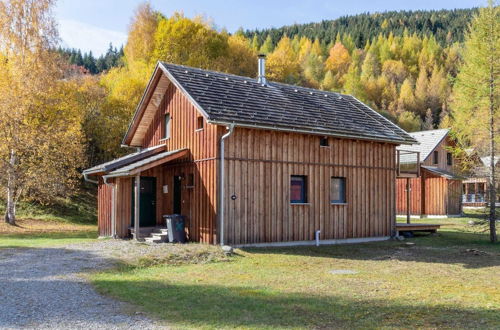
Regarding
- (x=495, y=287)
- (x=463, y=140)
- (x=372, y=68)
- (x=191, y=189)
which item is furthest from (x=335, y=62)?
(x=495, y=287)

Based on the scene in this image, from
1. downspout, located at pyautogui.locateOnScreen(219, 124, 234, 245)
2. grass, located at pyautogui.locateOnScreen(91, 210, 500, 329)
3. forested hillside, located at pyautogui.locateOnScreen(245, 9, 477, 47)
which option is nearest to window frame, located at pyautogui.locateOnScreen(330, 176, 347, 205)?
grass, located at pyautogui.locateOnScreen(91, 210, 500, 329)

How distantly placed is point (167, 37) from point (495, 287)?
35.8 metres

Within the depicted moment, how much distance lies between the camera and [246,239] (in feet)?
54.3

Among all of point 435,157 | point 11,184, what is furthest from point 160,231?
point 435,157

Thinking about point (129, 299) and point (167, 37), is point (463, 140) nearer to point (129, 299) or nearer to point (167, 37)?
point (129, 299)

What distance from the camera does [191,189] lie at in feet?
57.7

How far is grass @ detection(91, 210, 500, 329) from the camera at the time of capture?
7.52 m

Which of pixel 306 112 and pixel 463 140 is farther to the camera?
pixel 463 140

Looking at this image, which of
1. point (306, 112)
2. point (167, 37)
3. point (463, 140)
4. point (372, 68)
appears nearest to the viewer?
point (306, 112)

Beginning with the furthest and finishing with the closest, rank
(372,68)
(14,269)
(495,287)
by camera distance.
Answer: (372,68) < (14,269) < (495,287)

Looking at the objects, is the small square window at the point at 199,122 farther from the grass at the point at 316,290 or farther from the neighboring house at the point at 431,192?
the neighboring house at the point at 431,192

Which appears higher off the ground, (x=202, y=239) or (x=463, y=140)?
(x=463, y=140)

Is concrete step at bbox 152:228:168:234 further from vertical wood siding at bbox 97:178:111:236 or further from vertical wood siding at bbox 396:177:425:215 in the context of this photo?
vertical wood siding at bbox 396:177:425:215

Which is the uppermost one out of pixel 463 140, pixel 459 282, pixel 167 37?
pixel 167 37
